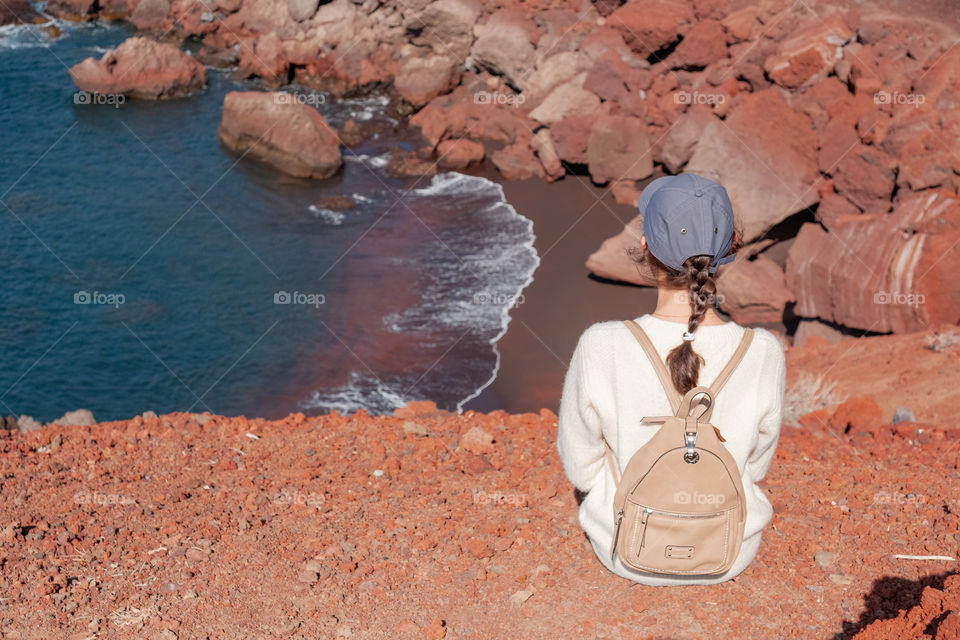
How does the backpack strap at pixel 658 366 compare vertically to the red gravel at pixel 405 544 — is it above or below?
above

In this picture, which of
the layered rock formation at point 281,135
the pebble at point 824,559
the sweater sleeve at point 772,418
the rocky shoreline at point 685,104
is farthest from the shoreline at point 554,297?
the sweater sleeve at point 772,418

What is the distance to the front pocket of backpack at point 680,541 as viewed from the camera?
3.12m

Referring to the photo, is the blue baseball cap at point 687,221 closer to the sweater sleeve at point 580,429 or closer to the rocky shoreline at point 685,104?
the sweater sleeve at point 580,429

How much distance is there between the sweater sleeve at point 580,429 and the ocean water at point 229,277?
1121 centimetres

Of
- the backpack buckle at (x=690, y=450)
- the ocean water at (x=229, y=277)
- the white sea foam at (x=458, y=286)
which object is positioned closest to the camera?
the backpack buckle at (x=690, y=450)

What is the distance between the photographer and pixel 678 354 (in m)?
3.08

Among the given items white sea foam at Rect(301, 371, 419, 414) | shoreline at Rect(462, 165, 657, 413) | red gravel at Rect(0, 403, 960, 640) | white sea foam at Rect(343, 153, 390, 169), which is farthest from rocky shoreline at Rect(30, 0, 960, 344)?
red gravel at Rect(0, 403, 960, 640)

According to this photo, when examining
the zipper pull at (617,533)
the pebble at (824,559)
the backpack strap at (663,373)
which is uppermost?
the backpack strap at (663,373)

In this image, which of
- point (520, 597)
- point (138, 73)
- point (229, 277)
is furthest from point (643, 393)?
point (138, 73)

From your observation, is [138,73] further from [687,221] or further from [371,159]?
[687,221]

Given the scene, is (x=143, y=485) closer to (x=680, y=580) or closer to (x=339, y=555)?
(x=339, y=555)

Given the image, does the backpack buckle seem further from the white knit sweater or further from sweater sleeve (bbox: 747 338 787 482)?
sweater sleeve (bbox: 747 338 787 482)

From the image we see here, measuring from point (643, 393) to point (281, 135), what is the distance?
20930 millimetres

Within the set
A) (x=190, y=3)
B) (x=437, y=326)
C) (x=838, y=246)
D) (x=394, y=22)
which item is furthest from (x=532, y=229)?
(x=190, y=3)
